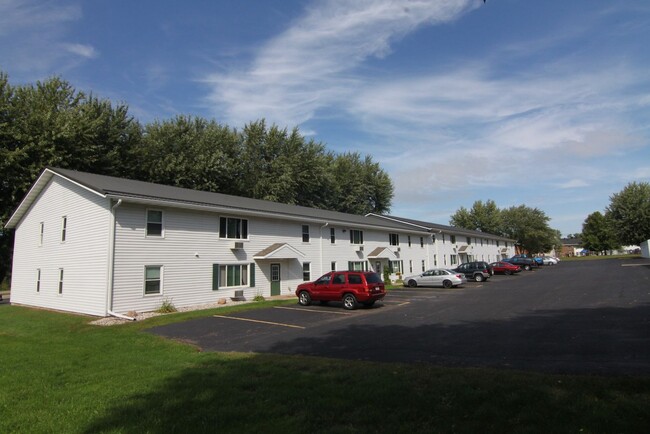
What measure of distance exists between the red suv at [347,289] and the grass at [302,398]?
1025 centimetres

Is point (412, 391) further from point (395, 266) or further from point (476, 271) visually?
point (395, 266)

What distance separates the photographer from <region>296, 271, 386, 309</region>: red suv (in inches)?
765

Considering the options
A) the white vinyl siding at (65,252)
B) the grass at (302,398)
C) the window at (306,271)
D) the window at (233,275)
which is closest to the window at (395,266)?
the window at (306,271)

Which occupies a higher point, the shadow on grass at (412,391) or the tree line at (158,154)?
the tree line at (158,154)

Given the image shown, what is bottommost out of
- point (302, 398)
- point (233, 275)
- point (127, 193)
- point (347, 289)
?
point (302, 398)

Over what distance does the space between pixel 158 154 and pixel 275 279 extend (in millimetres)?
18755

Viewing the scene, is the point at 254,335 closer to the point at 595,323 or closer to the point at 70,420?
the point at 70,420

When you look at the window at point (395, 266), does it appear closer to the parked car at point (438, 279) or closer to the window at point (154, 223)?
the parked car at point (438, 279)

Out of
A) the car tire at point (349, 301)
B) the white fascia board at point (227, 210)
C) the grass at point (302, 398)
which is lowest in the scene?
the grass at point (302, 398)

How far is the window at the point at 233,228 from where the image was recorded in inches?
945

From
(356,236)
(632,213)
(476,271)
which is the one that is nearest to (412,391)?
(356,236)

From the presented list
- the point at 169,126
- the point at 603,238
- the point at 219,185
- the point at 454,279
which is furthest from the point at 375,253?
the point at 603,238

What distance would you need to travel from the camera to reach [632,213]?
65.4 meters

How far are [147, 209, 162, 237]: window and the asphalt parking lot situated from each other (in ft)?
19.9
